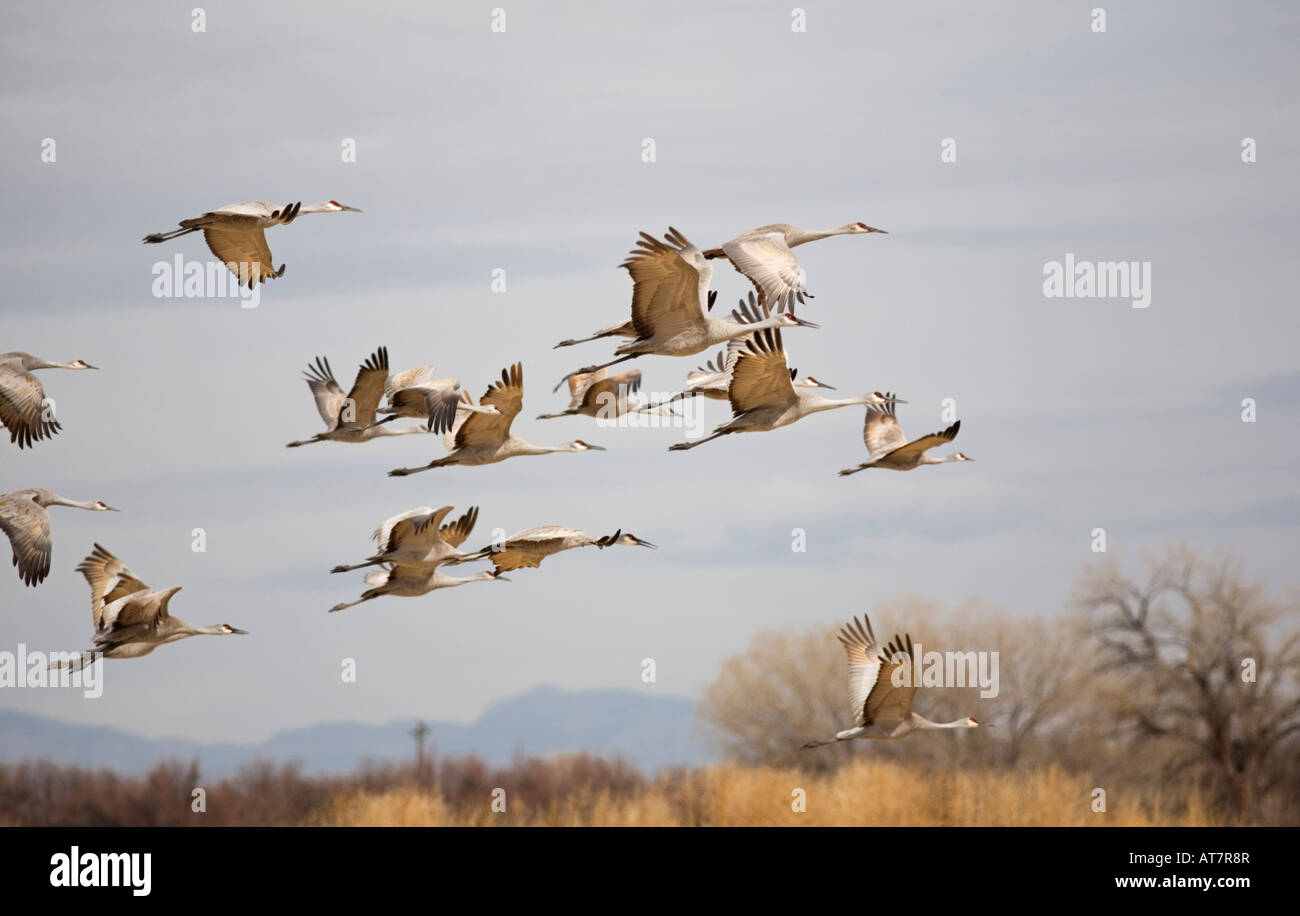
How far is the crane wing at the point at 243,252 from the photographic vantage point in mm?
32312

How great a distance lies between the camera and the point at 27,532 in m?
31.9

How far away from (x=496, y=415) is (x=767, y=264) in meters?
4.89

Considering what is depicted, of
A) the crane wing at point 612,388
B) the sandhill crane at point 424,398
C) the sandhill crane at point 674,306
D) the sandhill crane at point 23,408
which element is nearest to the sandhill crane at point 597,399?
the crane wing at point 612,388

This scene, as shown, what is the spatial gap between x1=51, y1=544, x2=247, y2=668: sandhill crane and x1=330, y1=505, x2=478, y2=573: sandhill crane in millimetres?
2996

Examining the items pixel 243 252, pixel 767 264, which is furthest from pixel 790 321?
pixel 243 252

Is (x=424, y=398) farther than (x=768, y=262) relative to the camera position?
Yes

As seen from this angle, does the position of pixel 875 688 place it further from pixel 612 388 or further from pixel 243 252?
pixel 243 252

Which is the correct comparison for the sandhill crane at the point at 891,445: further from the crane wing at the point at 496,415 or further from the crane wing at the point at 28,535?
the crane wing at the point at 28,535

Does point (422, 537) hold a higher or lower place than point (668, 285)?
lower

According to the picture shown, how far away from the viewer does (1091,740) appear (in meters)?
60.7

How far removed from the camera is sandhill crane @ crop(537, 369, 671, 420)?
33562 millimetres

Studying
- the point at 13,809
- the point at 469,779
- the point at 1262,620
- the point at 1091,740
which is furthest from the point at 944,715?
the point at 13,809

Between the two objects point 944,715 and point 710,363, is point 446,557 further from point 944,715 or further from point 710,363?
point 944,715
